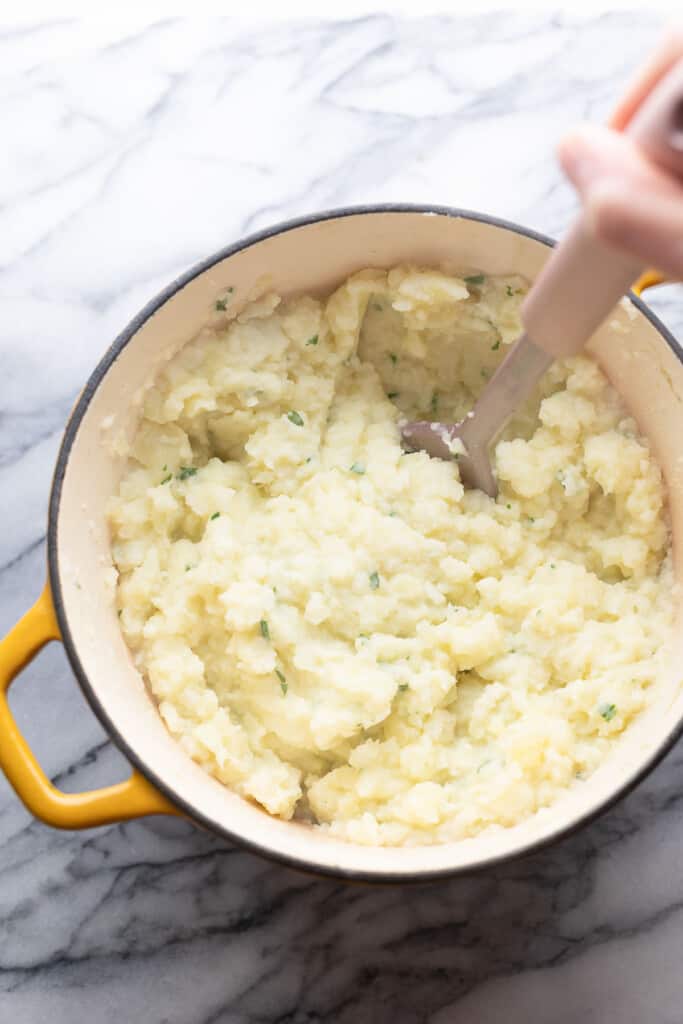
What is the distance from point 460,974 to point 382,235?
1153 millimetres

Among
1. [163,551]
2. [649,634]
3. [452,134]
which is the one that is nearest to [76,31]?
[452,134]

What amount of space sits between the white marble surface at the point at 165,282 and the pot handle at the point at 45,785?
0.32 metres

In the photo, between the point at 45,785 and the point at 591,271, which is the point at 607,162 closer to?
the point at 591,271

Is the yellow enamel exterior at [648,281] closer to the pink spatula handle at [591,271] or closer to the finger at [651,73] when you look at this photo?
the pink spatula handle at [591,271]

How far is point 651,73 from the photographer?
3.63 ft

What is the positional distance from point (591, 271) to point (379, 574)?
23.7 inches

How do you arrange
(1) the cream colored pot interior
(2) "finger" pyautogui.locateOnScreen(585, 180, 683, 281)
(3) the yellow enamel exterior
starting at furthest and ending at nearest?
1. (3) the yellow enamel exterior
2. (1) the cream colored pot interior
3. (2) "finger" pyautogui.locateOnScreen(585, 180, 683, 281)

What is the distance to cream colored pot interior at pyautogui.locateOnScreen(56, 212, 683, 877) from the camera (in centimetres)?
140

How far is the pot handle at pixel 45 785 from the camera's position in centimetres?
141

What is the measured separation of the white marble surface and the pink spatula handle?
2.29ft

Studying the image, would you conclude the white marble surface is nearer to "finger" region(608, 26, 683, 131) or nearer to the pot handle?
the pot handle

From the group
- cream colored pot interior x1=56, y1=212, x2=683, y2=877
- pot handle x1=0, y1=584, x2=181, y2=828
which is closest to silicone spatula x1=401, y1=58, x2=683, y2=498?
cream colored pot interior x1=56, y1=212, x2=683, y2=877

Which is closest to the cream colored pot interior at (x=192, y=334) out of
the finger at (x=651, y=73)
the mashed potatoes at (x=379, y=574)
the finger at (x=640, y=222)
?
the mashed potatoes at (x=379, y=574)

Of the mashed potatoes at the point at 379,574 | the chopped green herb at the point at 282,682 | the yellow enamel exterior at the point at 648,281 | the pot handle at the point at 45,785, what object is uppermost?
the yellow enamel exterior at the point at 648,281
